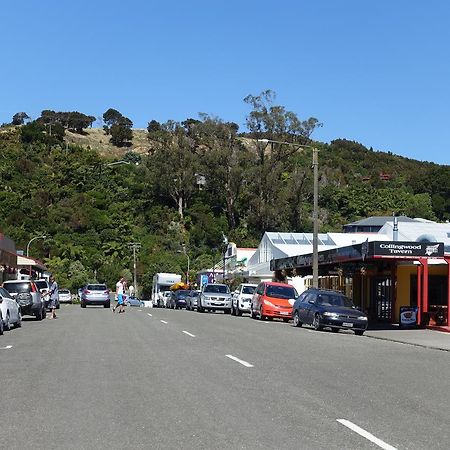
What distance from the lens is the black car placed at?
93.6ft

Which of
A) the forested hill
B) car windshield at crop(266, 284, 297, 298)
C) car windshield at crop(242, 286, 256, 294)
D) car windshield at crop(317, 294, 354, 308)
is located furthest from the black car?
the forested hill

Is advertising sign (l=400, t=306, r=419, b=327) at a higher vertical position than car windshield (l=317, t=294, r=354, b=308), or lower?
lower

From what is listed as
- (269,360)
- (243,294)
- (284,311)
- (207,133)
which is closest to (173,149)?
(207,133)

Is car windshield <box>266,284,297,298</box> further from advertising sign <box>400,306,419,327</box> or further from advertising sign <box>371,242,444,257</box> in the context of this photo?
advertising sign <box>371,242,444,257</box>

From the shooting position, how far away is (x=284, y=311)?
37656mm

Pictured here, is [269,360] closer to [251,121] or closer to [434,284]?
[434,284]

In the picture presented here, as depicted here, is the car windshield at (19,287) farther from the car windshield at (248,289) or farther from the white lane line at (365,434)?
the white lane line at (365,434)

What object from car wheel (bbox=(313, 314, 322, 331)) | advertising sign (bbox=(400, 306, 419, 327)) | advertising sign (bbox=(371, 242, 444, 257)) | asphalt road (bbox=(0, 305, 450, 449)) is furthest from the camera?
advertising sign (bbox=(400, 306, 419, 327))

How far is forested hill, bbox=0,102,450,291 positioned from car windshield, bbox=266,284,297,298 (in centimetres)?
3792

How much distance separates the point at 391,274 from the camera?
36.1 meters

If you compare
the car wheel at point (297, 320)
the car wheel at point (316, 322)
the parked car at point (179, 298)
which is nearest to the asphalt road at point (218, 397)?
the car wheel at point (316, 322)

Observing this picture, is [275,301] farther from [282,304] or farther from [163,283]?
[163,283]

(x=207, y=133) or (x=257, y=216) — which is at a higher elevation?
(x=207, y=133)

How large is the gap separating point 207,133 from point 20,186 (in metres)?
24.0
